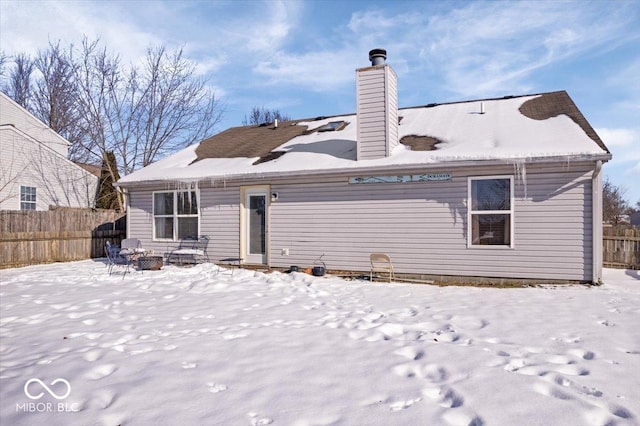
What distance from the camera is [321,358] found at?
377 cm

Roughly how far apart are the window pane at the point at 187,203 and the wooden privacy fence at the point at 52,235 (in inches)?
146

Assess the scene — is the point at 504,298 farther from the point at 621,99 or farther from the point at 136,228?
the point at 621,99

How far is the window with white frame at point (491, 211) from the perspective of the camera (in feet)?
26.5

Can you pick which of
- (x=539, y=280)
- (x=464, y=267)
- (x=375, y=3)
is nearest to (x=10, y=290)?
(x=464, y=267)

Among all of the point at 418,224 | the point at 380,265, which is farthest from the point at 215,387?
the point at 418,224

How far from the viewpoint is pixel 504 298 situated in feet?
21.7

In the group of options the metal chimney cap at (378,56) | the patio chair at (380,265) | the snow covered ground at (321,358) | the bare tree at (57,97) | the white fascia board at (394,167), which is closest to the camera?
the snow covered ground at (321,358)

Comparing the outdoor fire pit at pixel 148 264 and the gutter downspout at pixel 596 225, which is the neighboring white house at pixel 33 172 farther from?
the gutter downspout at pixel 596 225

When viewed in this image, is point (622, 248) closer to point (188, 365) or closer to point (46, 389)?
point (188, 365)

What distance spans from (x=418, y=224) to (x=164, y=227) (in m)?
6.96

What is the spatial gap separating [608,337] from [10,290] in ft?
30.4

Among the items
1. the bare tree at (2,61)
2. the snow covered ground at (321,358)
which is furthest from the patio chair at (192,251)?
the bare tree at (2,61)

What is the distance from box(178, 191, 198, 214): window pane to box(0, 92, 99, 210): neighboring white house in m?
8.03

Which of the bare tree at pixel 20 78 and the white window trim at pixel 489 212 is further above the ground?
the bare tree at pixel 20 78
